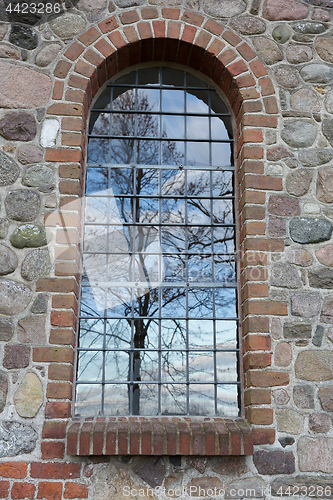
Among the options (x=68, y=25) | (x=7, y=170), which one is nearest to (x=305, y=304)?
(x=7, y=170)

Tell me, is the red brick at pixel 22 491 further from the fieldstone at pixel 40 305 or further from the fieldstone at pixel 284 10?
the fieldstone at pixel 284 10

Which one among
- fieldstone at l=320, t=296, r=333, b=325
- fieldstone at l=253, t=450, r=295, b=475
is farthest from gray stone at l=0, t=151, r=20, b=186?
fieldstone at l=253, t=450, r=295, b=475

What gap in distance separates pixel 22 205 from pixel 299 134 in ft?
7.43

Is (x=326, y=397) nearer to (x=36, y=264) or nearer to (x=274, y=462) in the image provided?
(x=274, y=462)

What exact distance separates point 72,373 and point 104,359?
0.27 m

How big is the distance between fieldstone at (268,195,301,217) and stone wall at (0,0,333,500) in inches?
0.5

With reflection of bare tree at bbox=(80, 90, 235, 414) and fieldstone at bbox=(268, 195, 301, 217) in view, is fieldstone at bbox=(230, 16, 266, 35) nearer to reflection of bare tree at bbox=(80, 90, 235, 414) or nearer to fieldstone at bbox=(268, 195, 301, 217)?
reflection of bare tree at bbox=(80, 90, 235, 414)

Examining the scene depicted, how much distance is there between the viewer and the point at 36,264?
3.38m

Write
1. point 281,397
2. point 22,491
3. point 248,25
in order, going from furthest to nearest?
point 248,25, point 281,397, point 22,491

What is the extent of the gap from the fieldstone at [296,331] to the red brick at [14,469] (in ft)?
6.61

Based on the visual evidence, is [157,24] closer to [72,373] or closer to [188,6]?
[188,6]

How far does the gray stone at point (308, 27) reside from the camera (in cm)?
396

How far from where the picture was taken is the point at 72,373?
332 centimetres

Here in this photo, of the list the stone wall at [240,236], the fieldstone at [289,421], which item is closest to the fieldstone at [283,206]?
the stone wall at [240,236]
